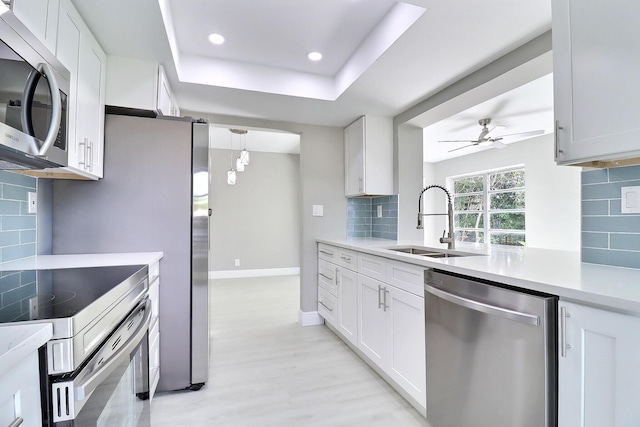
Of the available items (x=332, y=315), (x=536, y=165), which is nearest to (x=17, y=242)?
(x=332, y=315)

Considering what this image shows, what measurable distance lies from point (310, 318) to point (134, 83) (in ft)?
8.77

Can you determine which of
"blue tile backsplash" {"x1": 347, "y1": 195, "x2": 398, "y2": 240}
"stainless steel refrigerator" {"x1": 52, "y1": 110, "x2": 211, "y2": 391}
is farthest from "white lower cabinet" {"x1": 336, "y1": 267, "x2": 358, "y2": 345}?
"stainless steel refrigerator" {"x1": 52, "y1": 110, "x2": 211, "y2": 391}

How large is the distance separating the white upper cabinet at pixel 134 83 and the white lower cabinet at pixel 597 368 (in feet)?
8.05

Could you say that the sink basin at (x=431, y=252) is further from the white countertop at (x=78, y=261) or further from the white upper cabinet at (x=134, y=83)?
the white upper cabinet at (x=134, y=83)

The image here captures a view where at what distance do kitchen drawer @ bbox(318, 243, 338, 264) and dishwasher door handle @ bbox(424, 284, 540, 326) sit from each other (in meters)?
1.38

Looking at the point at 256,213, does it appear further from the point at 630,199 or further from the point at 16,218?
the point at 630,199

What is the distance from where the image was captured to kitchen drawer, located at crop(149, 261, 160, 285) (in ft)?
5.52

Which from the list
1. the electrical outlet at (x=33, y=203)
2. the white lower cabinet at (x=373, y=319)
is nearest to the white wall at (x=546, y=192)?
the white lower cabinet at (x=373, y=319)

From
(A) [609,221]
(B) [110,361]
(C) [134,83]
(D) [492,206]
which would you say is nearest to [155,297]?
Result: (B) [110,361]

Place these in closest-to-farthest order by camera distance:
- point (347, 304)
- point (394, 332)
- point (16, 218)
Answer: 1. point (16, 218)
2. point (394, 332)
3. point (347, 304)

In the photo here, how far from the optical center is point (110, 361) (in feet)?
3.27

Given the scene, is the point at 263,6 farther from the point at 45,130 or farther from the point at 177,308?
the point at 177,308

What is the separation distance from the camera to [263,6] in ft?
5.98

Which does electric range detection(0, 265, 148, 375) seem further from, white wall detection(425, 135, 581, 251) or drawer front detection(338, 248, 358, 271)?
white wall detection(425, 135, 581, 251)
